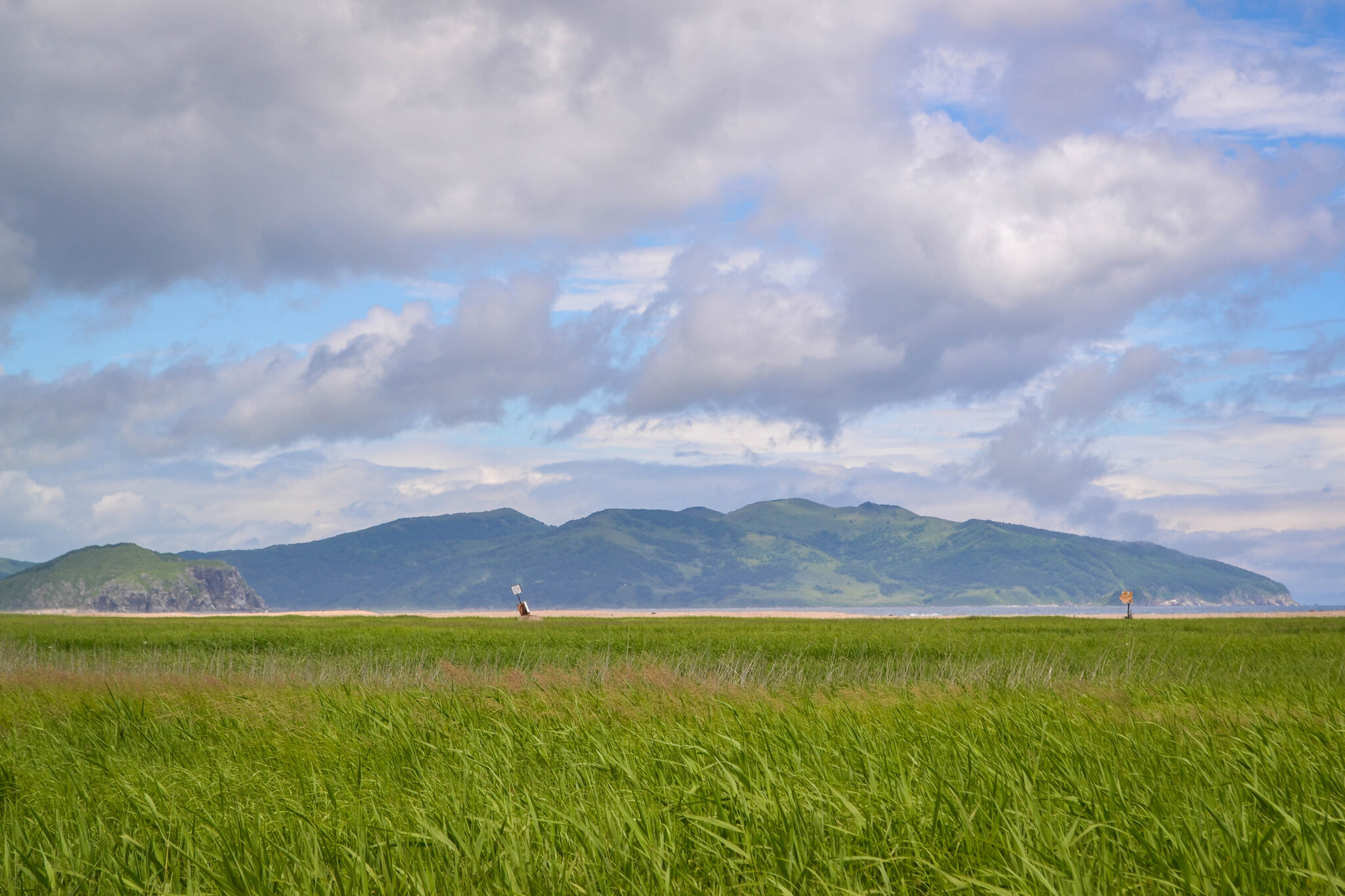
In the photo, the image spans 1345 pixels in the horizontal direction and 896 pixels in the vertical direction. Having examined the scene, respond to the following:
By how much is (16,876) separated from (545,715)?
6823 millimetres

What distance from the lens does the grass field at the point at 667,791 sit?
5820 millimetres

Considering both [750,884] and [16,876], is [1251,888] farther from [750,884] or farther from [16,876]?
[16,876]

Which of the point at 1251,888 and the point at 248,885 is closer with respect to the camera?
the point at 1251,888

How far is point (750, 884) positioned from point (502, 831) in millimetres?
1942

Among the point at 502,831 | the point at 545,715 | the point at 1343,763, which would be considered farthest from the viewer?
the point at 545,715

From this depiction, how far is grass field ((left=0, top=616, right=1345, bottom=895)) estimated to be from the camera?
5820 mm

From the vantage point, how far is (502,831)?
21.5 ft

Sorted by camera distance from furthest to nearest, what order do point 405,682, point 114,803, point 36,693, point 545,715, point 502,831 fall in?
point 405,682 → point 36,693 → point 545,715 → point 114,803 → point 502,831

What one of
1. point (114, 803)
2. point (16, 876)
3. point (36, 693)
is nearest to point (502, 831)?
point (16, 876)

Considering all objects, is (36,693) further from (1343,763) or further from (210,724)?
(1343,763)

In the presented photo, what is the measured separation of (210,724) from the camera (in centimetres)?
1459

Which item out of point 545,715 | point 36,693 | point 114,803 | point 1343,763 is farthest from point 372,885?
point 36,693

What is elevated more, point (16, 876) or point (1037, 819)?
point (1037, 819)

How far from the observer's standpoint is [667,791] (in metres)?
7.63
